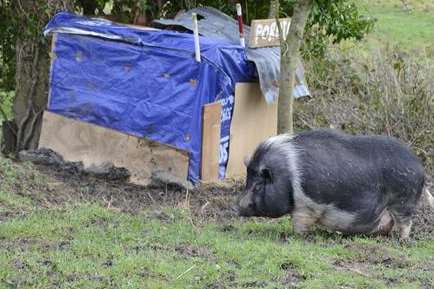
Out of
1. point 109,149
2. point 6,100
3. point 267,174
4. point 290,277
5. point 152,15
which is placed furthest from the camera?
point 6,100

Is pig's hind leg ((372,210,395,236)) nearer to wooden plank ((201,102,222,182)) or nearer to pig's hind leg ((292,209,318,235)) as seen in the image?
pig's hind leg ((292,209,318,235))

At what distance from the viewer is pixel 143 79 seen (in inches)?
420

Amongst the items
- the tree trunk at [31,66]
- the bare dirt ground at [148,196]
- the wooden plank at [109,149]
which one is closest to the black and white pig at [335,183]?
the bare dirt ground at [148,196]

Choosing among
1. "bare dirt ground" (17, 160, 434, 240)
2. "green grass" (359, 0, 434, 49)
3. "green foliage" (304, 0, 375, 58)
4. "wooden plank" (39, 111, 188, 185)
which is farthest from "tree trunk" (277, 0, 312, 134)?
"green grass" (359, 0, 434, 49)

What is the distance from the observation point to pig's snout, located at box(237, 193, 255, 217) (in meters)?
8.18

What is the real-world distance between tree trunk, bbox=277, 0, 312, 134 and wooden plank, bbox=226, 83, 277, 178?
693 millimetres

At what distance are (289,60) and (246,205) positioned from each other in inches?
98.6

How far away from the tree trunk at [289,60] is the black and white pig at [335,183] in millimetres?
2004

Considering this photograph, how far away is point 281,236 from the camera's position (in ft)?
26.7

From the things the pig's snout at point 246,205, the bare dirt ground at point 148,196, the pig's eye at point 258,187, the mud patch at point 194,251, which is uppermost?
the pig's eye at point 258,187

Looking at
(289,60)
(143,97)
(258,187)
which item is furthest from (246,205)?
(143,97)

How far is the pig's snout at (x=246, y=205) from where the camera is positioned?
26.8 feet

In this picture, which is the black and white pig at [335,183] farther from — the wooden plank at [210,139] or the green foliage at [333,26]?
the green foliage at [333,26]

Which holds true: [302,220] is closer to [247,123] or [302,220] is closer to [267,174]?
[267,174]
